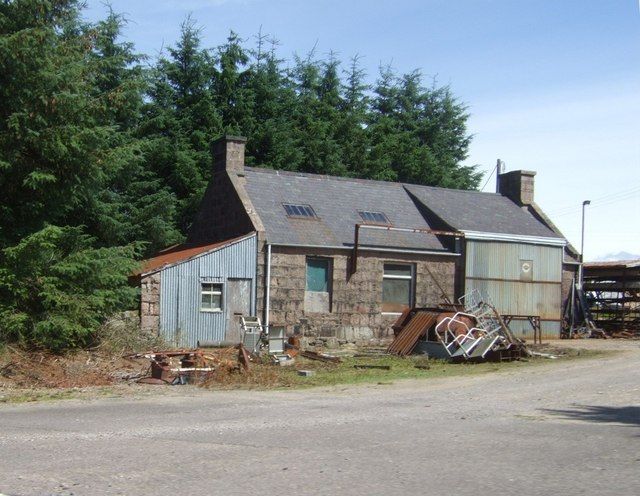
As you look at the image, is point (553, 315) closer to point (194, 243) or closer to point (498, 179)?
point (498, 179)

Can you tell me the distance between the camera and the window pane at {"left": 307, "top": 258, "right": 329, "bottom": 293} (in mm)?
27609

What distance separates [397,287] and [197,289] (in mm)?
7561

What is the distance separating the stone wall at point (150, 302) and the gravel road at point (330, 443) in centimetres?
790

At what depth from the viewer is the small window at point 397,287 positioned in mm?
29016

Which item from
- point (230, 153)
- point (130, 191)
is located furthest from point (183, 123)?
point (230, 153)

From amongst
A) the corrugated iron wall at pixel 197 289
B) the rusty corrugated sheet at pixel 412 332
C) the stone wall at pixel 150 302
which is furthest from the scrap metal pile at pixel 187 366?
the rusty corrugated sheet at pixel 412 332

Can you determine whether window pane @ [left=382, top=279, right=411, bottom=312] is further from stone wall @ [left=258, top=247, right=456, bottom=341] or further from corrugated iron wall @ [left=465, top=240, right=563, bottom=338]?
corrugated iron wall @ [left=465, top=240, right=563, bottom=338]

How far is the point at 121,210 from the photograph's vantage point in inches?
1336

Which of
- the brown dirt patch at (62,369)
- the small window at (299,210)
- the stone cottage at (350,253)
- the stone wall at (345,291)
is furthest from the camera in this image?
the small window at (299,210)

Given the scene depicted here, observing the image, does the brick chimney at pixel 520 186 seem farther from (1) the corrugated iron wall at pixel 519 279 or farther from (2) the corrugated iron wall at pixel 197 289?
(2) the corrugated iron wall at pixel 197 289

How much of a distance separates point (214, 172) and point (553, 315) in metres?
14.1

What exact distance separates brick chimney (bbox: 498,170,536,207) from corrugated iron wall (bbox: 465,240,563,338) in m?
4.14

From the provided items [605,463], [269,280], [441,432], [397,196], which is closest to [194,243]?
[269,280]

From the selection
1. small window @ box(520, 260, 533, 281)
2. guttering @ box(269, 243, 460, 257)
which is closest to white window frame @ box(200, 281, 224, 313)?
guttering @ box(269, 243, 460, 257)
